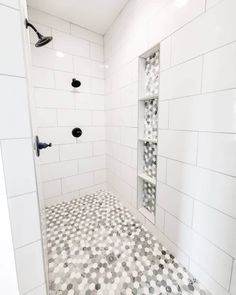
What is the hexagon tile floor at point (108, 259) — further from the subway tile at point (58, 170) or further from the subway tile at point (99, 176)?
the subway tile at point (99, 176)

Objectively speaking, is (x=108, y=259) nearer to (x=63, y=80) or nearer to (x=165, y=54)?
(x=165, y=54)

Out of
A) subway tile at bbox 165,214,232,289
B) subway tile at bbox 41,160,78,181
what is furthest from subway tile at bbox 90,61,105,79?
subway tile at bbox 165,214,232,289

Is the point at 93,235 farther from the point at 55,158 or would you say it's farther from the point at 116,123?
the point at 116,123

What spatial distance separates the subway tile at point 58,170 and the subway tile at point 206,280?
1.37 metres

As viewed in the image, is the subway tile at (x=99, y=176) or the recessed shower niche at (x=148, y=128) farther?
the subway tile at (x=99, y=176)

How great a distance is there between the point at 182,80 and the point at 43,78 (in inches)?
50.9

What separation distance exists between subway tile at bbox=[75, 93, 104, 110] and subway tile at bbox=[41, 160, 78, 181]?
655mm

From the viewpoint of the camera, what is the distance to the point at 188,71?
848 mm

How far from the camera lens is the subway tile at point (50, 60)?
4.67ft

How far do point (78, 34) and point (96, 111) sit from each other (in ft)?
2.67

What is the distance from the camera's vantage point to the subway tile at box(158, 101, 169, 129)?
1015 mm

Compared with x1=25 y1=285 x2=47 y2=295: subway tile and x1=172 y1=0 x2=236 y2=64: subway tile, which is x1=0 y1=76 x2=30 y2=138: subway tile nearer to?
x1=25 y1=285 x2=47 y2=295: subway tile

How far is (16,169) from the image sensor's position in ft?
1.53

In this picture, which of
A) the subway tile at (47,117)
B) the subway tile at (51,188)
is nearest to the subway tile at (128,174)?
the subway tile at (51,188)
